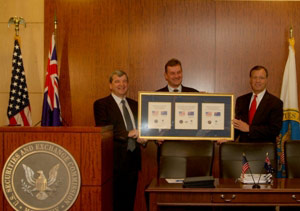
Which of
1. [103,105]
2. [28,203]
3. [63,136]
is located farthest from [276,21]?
[28,203]

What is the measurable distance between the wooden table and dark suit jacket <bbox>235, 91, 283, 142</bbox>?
1286 millimetres

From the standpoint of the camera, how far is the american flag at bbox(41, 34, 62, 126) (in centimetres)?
487

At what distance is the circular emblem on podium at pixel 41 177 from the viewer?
10.9 feet

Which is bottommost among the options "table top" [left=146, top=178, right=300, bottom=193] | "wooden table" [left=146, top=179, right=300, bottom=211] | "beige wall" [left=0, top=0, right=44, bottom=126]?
"wooden table" [left=146, top=179, right=300, bottom=211]

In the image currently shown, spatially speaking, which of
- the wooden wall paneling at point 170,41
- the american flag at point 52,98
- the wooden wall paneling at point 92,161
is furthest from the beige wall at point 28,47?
the wooden wall paneling at point 92,161

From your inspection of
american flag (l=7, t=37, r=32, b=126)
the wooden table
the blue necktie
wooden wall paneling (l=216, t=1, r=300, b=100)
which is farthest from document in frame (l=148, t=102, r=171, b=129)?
american flag (l=7, t=37, r=32, b=126)

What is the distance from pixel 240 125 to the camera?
14.7 feet

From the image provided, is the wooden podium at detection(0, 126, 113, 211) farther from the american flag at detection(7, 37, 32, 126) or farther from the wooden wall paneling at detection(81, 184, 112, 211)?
the american flag at detection(7, 37, 32, 126)

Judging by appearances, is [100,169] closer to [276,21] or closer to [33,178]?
[33,178]

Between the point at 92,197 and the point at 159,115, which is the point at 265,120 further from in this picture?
the point at 92,197

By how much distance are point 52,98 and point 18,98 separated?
571 millimetres

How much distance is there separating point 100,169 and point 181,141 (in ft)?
4.52

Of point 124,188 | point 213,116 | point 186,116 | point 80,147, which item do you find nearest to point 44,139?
point 80,147

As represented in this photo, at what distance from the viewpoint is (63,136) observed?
338 centimetres
